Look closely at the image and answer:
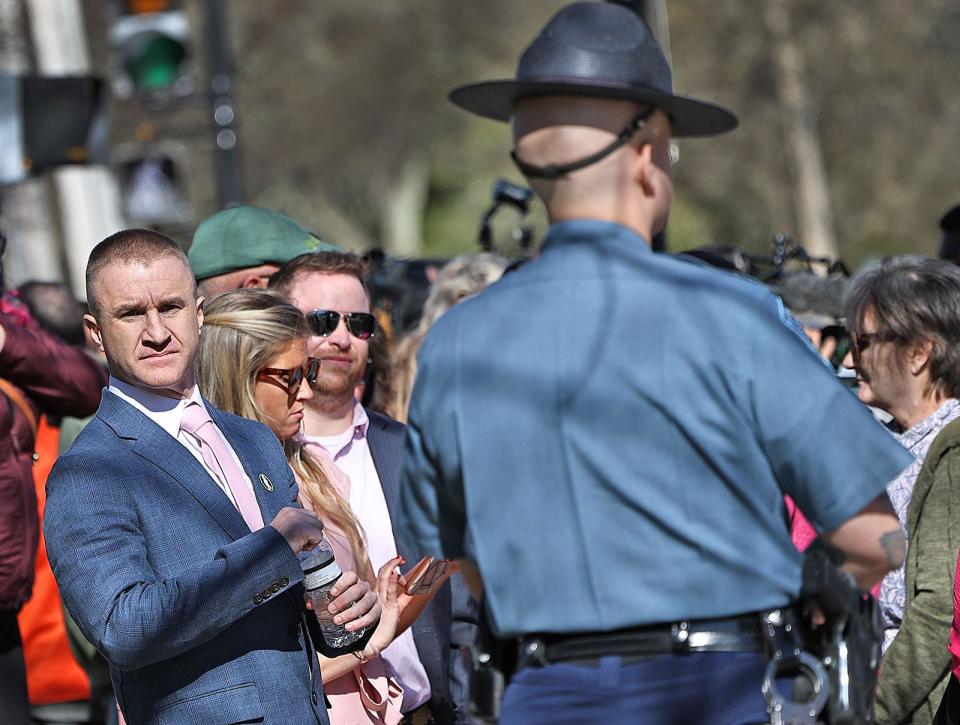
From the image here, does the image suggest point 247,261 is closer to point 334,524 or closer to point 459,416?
point 334,524

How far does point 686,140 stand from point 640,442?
2276cm

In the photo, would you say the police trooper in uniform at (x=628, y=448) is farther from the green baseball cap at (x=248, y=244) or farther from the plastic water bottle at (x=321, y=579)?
the green baseball cap at (x=248, y=244)

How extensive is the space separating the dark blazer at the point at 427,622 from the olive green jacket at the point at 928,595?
3.95 feet

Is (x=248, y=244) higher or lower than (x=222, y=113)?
higher

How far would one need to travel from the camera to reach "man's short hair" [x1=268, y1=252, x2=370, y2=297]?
4.92m

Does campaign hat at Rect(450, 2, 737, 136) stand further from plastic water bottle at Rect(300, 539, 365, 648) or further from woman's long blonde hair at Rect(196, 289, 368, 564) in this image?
woman's long blonde hair at Rect(196, 289, 368, 564)

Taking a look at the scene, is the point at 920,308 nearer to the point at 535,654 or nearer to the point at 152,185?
the point at 535,654

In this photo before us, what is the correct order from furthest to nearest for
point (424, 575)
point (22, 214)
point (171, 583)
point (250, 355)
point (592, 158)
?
point (22, 214) < point (250, 355) < point (424, 575) < point (171, 583) < point (592, 158)

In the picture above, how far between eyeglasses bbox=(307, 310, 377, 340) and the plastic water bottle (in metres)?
1.28

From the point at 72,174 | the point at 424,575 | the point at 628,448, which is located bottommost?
the point at 72,174

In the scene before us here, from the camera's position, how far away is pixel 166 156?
1095 cm

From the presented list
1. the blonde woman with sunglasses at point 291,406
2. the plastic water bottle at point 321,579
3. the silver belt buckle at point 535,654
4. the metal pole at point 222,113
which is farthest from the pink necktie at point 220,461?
the metal pole at point 222,113

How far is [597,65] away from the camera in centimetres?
295

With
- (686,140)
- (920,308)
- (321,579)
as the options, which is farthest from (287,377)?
(686,140)
